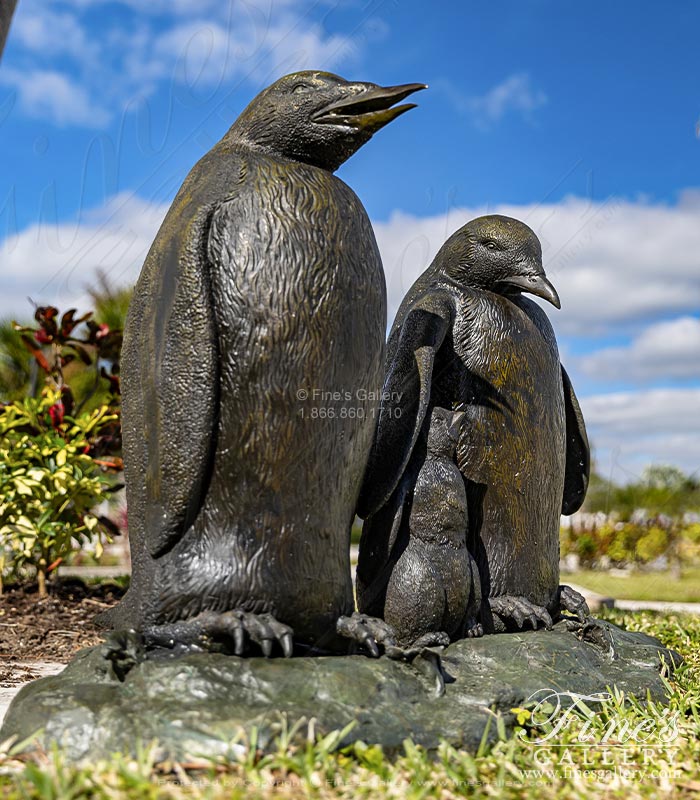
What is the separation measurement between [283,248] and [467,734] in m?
1.81

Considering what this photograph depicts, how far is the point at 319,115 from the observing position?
3.40 metres

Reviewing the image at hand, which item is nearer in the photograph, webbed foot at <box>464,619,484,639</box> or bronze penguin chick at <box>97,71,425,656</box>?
bronze penguin chick at <box>97,71,425,656</box>

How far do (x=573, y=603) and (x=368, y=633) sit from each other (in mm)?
1413

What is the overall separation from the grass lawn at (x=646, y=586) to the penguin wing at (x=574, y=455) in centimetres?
686

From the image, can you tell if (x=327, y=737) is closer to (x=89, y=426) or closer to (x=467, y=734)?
(x=467, y=734)

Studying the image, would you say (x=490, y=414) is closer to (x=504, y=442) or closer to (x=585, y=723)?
(x=504, y=442)

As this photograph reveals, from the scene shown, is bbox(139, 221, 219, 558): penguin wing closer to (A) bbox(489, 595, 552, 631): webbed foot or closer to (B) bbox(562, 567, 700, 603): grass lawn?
(A) bbox(489, 595, 552, 631): webbed foot

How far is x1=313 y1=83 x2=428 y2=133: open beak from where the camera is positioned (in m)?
3.36

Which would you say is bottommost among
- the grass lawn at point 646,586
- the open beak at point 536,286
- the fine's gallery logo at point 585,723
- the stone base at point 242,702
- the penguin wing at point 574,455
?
the grass lawn at point 646,586

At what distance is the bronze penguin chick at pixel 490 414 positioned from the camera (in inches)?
149

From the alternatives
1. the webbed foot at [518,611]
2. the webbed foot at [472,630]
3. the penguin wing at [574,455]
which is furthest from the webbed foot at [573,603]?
the webbed foot at [472,630]

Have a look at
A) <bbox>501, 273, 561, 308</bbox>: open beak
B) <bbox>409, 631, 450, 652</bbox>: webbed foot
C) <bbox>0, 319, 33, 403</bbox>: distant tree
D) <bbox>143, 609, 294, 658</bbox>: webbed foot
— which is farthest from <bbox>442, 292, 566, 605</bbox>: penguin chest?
<bbox>0, 319, 33, 403</bbox>: distant tree

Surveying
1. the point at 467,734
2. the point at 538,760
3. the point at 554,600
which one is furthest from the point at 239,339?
the point at 554,600

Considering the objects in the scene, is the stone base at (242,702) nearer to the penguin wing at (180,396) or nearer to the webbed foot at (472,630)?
the webbed foot at (472,630)
